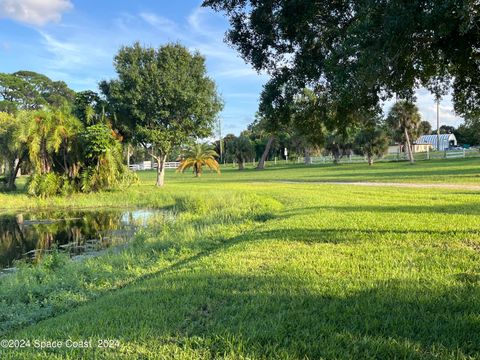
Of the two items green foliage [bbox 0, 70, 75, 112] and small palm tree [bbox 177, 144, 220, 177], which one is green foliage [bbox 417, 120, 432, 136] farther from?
green foliage [bbox 0, 70, 75, 112]

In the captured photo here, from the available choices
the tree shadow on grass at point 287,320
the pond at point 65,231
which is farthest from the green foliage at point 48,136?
the tree shadow on grass at point 287,320

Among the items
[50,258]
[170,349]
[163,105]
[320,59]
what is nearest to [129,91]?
[163,105]

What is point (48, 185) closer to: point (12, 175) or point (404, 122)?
point (12, 175)

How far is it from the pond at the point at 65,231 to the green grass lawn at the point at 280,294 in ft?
8.56

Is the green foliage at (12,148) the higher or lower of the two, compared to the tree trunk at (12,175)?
higher

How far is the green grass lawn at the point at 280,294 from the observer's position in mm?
4336

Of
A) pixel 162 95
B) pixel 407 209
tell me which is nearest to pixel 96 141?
pixel 162 95

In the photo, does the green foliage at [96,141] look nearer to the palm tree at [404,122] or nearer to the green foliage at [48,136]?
the green foliage at [48,136]

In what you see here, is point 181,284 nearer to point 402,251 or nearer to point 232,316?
point 232,316

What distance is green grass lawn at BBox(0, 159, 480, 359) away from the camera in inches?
171

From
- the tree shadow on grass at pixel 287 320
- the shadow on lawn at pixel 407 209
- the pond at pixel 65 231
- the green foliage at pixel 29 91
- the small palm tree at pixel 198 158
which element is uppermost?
the green foliage at pixel 29 91

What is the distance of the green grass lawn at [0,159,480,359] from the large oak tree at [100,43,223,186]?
1785 centimetres

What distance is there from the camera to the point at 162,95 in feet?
93.0

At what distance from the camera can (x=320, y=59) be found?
8359 millimetres
